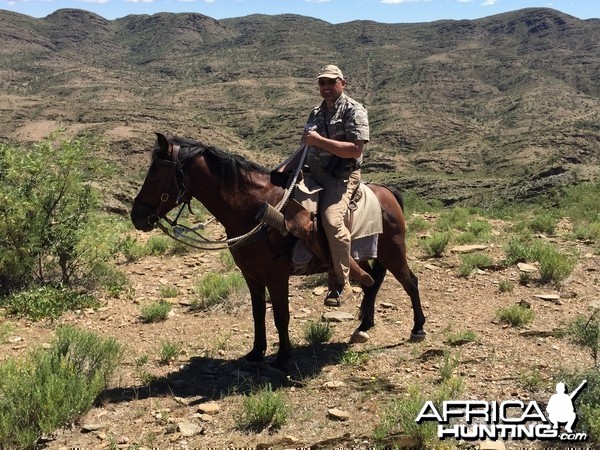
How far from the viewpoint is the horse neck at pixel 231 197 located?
4.88 metres

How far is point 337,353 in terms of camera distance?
18.2ft

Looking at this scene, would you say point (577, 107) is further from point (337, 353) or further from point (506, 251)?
point (337, 353)

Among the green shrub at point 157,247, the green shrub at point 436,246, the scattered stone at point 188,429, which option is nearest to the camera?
the scattered stone at point 188,429

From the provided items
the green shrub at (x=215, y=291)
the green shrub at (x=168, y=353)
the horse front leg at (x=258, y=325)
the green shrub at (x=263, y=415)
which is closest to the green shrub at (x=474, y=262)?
the green shrub at (x=215, y=291)

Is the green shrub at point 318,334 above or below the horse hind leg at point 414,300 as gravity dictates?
below

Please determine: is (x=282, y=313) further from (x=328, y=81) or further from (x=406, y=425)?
(x=328, y=81)

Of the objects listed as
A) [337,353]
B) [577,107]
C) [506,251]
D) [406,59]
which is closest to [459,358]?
[337,353]

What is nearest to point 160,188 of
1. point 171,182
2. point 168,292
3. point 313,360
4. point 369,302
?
point 171,182

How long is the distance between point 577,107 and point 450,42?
2847 inches

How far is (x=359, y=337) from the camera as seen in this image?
18.9ft

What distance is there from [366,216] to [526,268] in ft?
12.7

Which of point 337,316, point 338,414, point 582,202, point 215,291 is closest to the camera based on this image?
point 338,414

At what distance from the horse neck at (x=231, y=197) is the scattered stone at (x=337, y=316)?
2187 mm

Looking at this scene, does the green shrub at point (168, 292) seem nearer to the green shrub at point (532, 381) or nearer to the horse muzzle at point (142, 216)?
the horse muzzle at point (142, 216)
